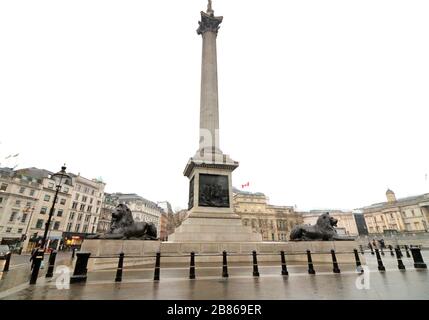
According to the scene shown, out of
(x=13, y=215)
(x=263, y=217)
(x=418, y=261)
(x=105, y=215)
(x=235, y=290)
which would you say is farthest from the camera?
(x=263, y=217)

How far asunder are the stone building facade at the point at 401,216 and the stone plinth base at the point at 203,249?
7360 cm

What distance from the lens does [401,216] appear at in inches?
3270

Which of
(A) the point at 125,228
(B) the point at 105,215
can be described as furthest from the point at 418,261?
(B) the point at 105,215

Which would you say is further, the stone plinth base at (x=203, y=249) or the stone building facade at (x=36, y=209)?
the stone building facade at (x=36, y=209)

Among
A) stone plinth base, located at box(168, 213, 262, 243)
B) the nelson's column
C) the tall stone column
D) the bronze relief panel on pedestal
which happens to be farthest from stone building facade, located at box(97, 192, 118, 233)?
stone plinth base, located at box(168, 213, 262, 243)

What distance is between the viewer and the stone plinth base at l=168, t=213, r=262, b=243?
15023 millimetres

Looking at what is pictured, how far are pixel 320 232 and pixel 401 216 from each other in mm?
94622

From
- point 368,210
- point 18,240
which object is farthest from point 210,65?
point 368,210

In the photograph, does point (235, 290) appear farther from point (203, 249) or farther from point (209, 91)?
point (209, 91)

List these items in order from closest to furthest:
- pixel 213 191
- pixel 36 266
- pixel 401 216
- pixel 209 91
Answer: pixel 36 266 → pixel 213 191 → pixel 209 91 → pixel 401 216

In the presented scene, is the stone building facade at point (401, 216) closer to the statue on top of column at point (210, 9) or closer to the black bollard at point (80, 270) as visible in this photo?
the statue on top of column at point (210, 9)

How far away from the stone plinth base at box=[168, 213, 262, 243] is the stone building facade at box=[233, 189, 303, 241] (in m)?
57.8

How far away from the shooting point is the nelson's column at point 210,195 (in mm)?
15398

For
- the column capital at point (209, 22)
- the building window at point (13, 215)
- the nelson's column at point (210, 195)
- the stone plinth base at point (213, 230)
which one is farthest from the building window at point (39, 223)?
the column capital at point (209, 22)
